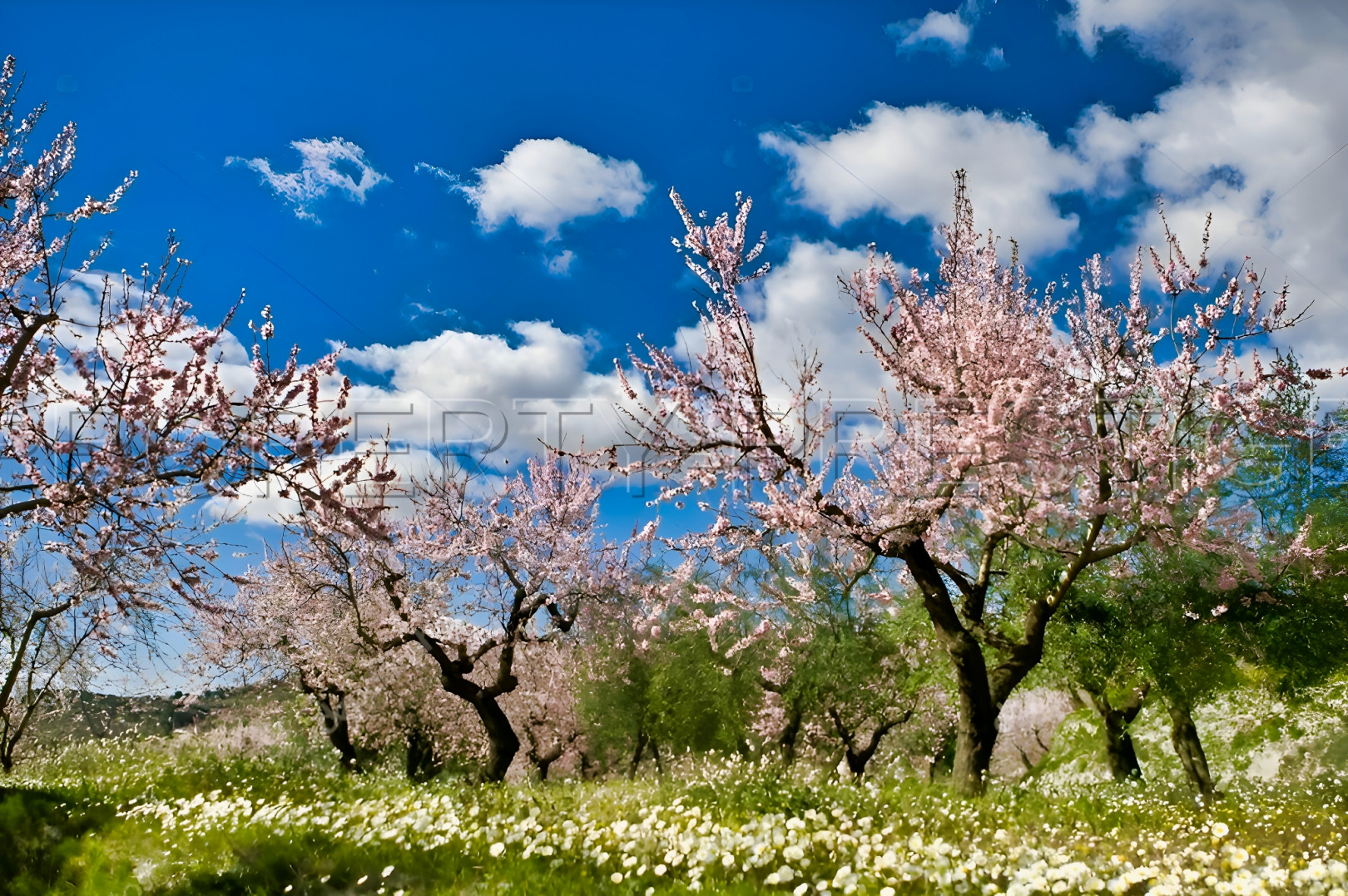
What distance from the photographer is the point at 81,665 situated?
78.7ft

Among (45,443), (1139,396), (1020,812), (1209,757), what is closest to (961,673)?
(1020,812)

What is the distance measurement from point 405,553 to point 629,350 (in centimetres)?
1050

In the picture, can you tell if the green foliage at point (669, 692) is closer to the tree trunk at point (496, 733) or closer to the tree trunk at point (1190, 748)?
the tree trunk at point (496, 733)

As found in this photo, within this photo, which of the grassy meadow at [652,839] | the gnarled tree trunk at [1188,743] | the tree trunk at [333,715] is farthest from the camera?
the tree trunk at [333,715]

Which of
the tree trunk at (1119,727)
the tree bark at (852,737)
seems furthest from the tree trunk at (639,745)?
the tree trunk at (1119,727)

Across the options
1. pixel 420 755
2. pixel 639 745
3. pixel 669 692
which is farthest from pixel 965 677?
pixel 420 755

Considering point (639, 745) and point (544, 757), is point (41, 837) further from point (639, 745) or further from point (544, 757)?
point (544, 757)

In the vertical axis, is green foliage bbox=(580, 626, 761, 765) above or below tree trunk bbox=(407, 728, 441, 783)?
above

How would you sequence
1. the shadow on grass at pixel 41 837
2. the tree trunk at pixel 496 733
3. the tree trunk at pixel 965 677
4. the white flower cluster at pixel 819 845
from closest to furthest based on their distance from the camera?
the white flower cluster at pixel 819 845 < the shadow on grass at pixel 41 837 < the tree trunk at pixel 965 677 < the tree trunk at pixel 496 733

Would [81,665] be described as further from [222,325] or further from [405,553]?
[222,325]

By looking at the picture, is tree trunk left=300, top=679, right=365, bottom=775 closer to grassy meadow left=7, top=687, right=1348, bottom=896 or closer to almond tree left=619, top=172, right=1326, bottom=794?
grassy meadow left=7, top=687, right=1348, bottom=896

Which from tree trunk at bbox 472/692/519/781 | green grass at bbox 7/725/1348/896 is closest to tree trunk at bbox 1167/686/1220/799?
green grass at bbox 7/725/1348/896

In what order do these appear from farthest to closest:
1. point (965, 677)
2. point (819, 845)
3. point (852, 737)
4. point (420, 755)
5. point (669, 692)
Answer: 1. point (852, 737)
2. point (420, 755)
3. point (669, 692)
4. point (965, 677)
5. point (819, 845)

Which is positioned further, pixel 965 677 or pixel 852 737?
pixel 852 737
